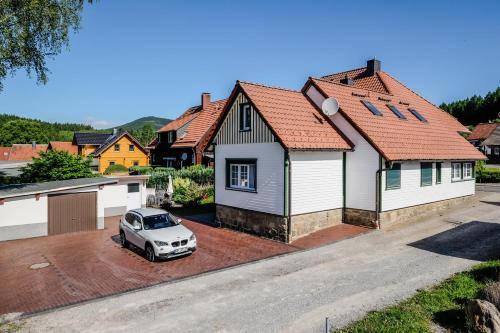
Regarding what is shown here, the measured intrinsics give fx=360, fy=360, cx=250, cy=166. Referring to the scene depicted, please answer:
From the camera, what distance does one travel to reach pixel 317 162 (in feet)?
55.9

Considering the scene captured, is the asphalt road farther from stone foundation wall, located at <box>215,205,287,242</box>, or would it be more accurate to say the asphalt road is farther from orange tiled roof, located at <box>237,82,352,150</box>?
orange tiled roof, located at <box>237,82,352,150</box>

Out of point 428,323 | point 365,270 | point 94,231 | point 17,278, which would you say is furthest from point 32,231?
point 428,323

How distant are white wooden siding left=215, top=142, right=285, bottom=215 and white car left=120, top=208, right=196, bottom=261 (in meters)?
4.01

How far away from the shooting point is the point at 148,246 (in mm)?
13898

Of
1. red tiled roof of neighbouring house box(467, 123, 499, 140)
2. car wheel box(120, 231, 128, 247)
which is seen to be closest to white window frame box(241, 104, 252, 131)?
car wheel box(120, 231, 128, 247)

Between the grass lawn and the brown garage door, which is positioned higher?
the brown garage door

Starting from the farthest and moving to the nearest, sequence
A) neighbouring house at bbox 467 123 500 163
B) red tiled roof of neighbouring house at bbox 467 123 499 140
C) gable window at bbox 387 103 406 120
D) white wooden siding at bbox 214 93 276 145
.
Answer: red tiled roof of neighbouring house at bbox 467 123 499 140
neighbouring house at bbox 467 123 500 163
gable window at bbox 387 103 406 120
white wooden siding at bbox 214 93 276 145

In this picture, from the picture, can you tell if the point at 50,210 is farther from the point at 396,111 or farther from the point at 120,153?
the point at 120,153

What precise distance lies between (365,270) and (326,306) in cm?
335

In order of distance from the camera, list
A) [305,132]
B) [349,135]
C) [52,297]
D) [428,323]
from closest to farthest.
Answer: [428,323] → [52,297] → [305,132] → [349,135]

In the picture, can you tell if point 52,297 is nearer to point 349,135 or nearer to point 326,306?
point 326,306

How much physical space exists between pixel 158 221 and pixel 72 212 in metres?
6.57

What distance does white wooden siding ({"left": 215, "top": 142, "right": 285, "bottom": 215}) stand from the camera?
16.1 metres

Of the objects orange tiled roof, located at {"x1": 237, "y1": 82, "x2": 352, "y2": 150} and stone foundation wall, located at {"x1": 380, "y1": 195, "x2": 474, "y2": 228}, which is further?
stone foundation wall, located at {"x1": 380, "y1": 195, "x2": 474, "y2": 228}
